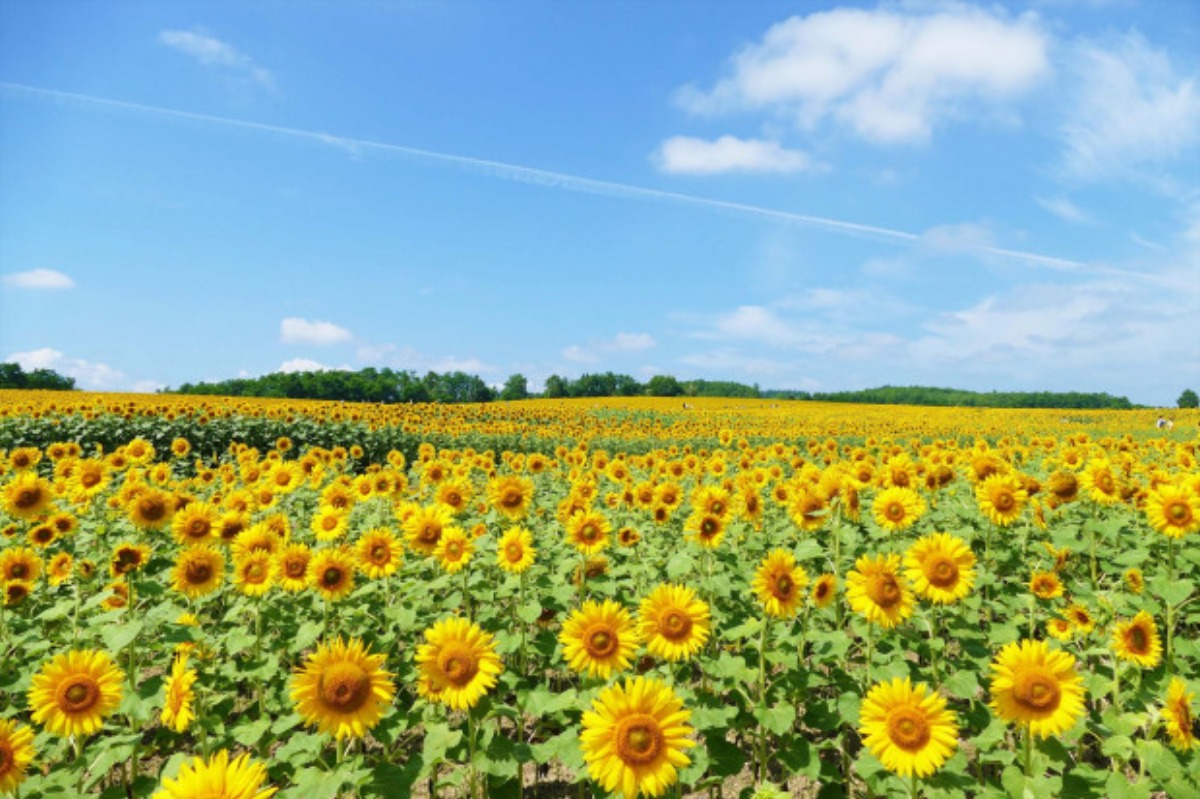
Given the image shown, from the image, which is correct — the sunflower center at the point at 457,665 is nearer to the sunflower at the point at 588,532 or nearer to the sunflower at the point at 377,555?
the sunflower at the point at 377,555

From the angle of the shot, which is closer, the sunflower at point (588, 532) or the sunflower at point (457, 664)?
the sunflower at point (457, 664)

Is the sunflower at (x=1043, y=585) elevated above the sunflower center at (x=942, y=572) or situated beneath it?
situated beneath

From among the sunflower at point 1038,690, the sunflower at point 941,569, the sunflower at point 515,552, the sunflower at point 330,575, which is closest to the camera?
the sunflower at point 1038,690

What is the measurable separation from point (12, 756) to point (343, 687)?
150 centimetres

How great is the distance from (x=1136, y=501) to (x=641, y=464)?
6656 mm

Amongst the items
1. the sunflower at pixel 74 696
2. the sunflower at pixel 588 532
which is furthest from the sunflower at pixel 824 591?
the sunflower at pixel 74 696

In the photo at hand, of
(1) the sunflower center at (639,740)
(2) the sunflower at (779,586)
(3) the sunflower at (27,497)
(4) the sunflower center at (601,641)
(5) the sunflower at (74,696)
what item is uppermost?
(3) the sunflower at (27,497)

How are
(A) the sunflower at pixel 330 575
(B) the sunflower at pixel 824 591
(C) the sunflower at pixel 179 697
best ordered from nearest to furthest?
1. (C) the sunflower at pixel 179 697
2. (B) the sunflower at pixel 824 591
3. (A) the sunflower at pixel 330 575

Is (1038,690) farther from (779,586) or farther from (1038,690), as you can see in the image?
(779,586)

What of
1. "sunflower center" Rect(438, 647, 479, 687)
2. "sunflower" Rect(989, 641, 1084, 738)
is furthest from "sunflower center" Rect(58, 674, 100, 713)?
"sunflower" Rect(989, 641, 1084, 738)

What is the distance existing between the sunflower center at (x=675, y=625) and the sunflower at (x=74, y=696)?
9.29ft

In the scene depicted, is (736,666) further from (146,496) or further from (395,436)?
(395,436)

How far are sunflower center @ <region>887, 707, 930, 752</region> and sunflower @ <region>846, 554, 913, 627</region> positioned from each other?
0.83m

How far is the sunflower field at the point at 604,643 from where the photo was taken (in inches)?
132
